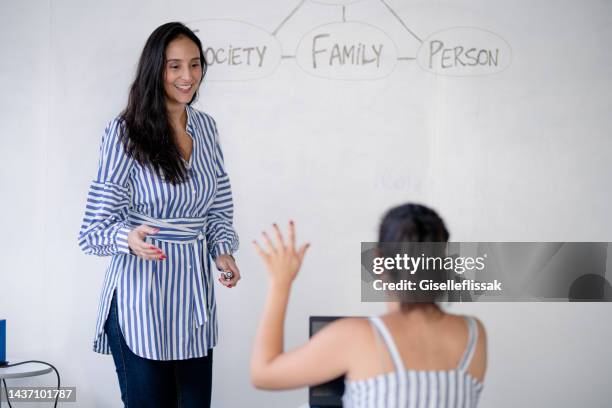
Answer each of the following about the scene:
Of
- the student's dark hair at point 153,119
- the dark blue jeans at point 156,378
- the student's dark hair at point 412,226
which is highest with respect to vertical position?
the student's dark hair at point 153,119

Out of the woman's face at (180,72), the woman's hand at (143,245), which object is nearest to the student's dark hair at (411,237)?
the woman's hand at (143,245)

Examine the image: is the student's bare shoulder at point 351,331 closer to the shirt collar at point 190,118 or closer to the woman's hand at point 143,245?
the woman's hand at point 143,245

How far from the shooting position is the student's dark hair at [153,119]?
6.59 ft

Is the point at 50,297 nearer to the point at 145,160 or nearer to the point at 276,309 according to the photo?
the point at 145,160

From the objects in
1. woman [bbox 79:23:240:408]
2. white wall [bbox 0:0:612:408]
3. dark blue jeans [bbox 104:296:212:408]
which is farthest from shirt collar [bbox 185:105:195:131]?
white wall [bbox 0:0:612:408]

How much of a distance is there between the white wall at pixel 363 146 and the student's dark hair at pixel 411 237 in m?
1.49

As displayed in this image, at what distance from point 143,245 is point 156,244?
19 cm

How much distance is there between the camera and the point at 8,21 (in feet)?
9.76

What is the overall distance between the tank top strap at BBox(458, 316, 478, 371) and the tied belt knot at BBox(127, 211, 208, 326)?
873 millimetres

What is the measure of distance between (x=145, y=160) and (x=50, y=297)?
1.23 metres

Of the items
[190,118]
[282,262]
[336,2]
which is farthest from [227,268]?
[336,2]

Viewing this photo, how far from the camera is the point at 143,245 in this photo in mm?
1860

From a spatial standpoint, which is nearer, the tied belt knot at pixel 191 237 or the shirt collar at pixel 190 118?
the tied belt knot at pixel 191 237

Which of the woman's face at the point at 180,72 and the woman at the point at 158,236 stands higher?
the woman's face at the point at 180,72
